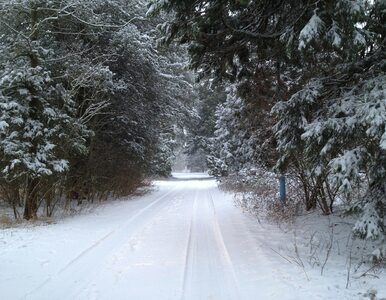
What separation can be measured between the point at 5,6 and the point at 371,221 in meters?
10.9

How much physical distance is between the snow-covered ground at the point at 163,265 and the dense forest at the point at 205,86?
1.36m

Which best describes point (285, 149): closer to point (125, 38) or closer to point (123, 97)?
point (125, 38)

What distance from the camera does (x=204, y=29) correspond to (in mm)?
7859

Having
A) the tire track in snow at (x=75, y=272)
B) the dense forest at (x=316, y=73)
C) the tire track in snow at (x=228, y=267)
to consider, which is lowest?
the tire track in snow at (x=228, y=267)

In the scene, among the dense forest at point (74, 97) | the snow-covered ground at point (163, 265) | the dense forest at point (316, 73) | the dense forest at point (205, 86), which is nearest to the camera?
the snow-covered ground at point (163, 265)

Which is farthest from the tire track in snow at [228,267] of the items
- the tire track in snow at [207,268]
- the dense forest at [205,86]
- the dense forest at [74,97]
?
the dense forest at [74,97]

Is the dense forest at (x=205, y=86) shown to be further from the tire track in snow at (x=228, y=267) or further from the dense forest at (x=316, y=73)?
the tire track in snow at (x=228, y=267)

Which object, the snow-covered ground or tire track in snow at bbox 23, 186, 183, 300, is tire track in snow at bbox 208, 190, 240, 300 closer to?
the snow-covered ground

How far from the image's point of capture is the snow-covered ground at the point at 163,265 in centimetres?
522

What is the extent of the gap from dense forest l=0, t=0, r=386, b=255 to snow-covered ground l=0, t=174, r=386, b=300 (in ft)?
4.47

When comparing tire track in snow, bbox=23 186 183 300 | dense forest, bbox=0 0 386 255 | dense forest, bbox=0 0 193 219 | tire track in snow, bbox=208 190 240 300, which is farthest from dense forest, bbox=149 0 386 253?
dense forest, bbox=0 0 193 219

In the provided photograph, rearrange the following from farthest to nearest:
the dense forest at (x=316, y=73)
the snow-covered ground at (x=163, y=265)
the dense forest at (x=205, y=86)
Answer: the dense forest at (x=205, y=86)
the dense forest at (x=316, y=73)
the snow-covered ground at (x=163, y=265)

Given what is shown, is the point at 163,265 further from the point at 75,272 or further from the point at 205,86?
the point at 205,86

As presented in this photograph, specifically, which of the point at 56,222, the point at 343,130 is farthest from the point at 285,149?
the point at 56,222
